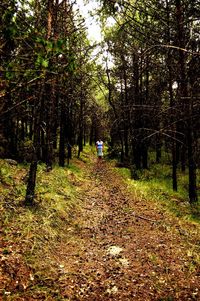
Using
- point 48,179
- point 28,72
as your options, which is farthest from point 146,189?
point 28,72

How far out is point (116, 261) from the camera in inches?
264

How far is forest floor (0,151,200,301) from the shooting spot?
5.46 m

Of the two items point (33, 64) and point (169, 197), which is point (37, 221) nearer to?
point (33, 64)

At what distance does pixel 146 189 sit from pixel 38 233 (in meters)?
7.96

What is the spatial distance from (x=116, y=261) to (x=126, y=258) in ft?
1.02

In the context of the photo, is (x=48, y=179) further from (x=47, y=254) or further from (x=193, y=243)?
(x=193, y=243)

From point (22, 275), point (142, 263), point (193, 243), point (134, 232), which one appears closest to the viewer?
point (22, 275)

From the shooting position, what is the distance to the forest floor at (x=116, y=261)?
546 cm

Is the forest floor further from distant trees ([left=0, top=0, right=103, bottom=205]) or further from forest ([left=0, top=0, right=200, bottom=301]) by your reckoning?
distant trees ([left=0, top=0, right=103, bottom=205])

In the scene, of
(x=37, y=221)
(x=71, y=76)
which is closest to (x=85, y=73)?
(x=37, y=221)

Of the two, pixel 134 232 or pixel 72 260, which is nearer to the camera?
pixel 72 260

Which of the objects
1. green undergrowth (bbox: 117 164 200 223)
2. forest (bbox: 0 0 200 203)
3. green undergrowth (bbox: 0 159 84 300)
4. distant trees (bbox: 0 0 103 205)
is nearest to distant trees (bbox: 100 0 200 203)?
forest (bbox: 0 0 200 203)

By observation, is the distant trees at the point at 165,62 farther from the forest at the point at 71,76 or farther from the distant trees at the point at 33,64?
the distant trees at the point at 33,64

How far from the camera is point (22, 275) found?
5.60 meters
